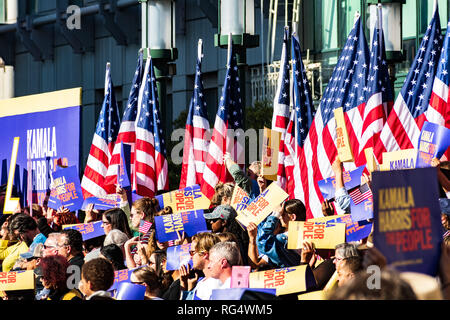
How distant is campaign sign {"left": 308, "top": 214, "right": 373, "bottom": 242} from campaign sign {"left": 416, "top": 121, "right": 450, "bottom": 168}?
4.02ft

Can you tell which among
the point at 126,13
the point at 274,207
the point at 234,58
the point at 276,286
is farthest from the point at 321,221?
the point at 126,13

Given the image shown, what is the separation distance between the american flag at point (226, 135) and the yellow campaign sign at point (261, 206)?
471cm

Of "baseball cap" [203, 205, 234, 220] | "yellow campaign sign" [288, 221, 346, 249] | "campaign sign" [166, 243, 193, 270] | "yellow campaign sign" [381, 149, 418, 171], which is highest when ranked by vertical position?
"yellow campaign sign" [381, 149, 418, 171]

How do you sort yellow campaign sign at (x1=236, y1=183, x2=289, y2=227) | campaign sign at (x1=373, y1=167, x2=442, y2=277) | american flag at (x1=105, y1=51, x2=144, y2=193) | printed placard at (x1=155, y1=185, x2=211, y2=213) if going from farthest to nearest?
american flag at (x1=105, y1=51, x2=144, y2=193)
printed placard at (x1=155, y1=185, x2=211, y2=213)
yellow campaign sign at (x1=236, y1=183, x2=289, y2=227)
campaign sign at (x1=373, y1=167, x2=442, y2=277)

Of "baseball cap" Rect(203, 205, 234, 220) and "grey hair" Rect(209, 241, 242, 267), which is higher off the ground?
"baseball cap" Rect(203, 205, 234, 220)

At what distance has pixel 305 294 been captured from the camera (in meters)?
6.81

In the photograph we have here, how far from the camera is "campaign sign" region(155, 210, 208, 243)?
9.62 m

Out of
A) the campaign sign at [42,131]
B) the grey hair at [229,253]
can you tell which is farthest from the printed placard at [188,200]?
the campaign sign at [42,131]

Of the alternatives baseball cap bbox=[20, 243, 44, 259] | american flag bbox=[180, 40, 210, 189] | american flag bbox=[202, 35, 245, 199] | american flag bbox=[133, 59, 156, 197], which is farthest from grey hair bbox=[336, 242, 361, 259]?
american flag bbox=[133, 59, 156, 197]

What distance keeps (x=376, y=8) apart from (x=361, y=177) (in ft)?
13.7

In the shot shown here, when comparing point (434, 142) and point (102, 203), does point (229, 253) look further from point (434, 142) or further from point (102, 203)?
point (102, 203)

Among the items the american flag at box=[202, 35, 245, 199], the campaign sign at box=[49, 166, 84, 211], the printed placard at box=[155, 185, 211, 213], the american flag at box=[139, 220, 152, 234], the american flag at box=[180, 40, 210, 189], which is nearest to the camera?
the american flag at box=[139, 220, 152, 234]

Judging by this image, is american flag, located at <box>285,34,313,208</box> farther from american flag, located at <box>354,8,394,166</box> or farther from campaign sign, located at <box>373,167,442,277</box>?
campaign sign, located at <box>373,167,442,277</box>

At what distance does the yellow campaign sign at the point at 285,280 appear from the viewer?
715cm
